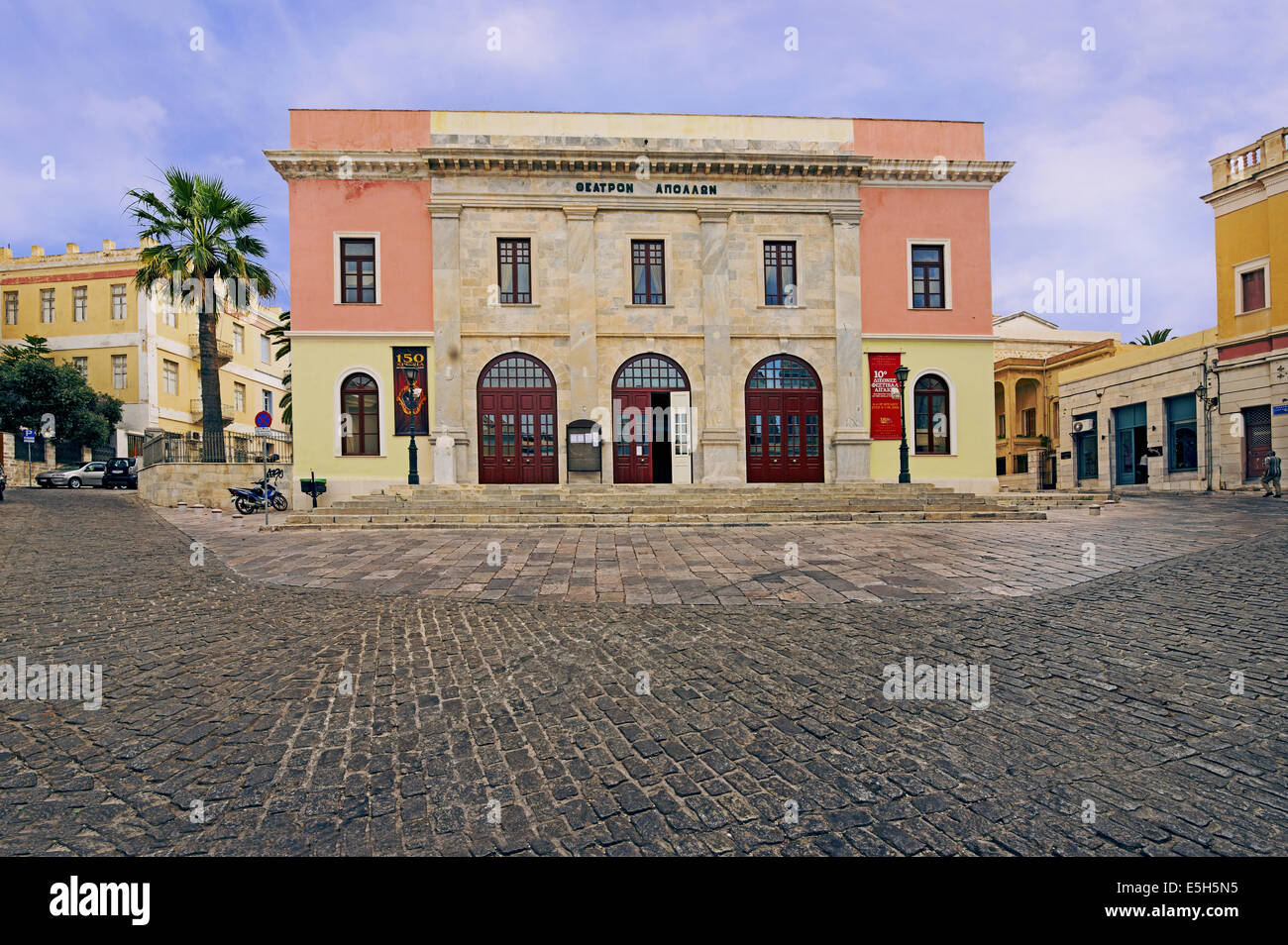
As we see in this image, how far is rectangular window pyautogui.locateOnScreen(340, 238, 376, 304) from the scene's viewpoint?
19.0 m

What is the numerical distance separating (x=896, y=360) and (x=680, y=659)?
1851 centimetres

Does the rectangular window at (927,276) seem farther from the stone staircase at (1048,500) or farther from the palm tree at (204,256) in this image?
the palm tree at (204,256)

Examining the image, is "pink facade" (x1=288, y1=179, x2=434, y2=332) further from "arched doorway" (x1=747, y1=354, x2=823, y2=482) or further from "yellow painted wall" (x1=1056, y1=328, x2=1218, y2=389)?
"yellow painted wall" (x1=1056, y1=328, x2=1218, y2=389)

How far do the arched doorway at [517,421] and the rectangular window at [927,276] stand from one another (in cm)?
1253

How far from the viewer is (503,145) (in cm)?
→ 1902

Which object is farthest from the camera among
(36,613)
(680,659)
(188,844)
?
(36,613)

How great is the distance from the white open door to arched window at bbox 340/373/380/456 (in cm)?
929

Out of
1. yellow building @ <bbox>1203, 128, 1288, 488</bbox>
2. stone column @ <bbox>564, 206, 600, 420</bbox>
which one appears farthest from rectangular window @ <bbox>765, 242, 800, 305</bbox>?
yellow building @ <bbox>1203, 128, 1288, 488</bbox>

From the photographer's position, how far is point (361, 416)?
19.0 meters

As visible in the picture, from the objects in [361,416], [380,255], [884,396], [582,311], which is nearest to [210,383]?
[361,416]

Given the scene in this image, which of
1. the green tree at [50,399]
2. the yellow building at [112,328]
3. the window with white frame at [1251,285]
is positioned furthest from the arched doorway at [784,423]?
the green tree at [50,399]

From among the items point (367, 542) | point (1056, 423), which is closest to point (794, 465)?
point (367, 542)

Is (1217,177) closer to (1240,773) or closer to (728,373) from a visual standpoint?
(728,373)
